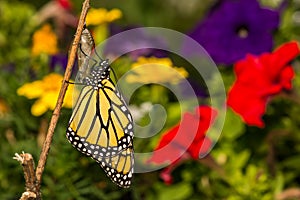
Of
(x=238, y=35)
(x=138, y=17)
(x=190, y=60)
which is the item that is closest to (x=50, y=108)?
(x=190, y=60)

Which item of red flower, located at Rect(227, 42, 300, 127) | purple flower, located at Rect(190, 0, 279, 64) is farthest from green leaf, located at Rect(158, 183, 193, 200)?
purple flower, located at Rect(190, 0, 279, 64)

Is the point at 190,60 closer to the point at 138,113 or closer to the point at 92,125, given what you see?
the point at 138,113

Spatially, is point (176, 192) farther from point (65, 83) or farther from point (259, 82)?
point (65, 83)

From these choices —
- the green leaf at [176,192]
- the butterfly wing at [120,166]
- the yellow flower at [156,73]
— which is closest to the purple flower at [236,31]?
the yellow flower at [156,73]

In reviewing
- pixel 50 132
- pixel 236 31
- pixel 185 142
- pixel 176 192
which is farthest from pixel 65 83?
pixel 236 31

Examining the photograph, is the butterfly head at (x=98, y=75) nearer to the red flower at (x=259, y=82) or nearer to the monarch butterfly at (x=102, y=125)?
the monarch butterfly at (x=102, y=125)

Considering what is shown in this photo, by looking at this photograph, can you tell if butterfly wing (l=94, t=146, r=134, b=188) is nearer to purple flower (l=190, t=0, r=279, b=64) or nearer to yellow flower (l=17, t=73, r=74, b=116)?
yellow flower (l=17, t=73, r=74, b=116)
